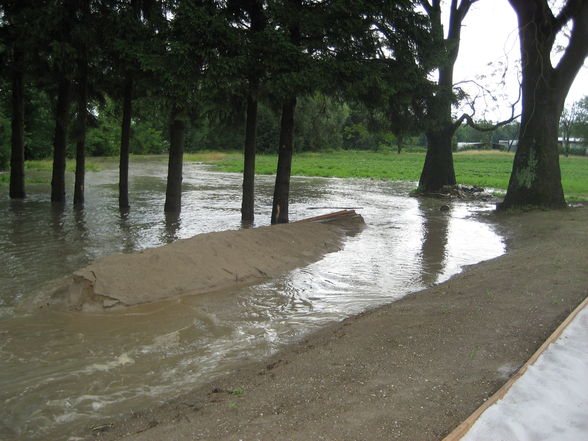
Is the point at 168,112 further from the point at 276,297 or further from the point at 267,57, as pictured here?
the point at 276,297

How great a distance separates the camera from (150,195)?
23.8 metres

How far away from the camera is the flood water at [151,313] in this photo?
15.5 ft

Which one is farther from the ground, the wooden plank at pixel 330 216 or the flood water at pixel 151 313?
the wooden plank at pixel 330 216

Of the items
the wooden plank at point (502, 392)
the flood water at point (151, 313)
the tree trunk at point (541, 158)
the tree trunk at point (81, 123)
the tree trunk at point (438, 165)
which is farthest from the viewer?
the tree trunk at point (438, 165)

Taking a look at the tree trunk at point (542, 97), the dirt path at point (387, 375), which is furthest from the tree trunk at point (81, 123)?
the tree trunk at point (542, 97)

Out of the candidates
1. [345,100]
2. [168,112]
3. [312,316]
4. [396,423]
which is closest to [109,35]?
[168,112]

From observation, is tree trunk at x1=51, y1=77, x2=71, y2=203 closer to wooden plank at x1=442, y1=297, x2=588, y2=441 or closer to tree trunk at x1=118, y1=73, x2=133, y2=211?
tree trunk at x1=118, y1=73, x2=133, y2=211

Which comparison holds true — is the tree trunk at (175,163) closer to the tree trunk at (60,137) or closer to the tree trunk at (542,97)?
the tree trunk at (60,137)

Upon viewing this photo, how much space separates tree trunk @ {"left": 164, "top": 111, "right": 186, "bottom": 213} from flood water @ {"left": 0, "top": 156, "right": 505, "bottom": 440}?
59 cm

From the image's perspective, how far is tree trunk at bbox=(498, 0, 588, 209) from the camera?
16438 mm

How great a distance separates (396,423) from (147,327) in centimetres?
396

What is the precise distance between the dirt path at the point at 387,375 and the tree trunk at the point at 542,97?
1056 centimetres

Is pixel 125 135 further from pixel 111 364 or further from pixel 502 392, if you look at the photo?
pixel 502 392

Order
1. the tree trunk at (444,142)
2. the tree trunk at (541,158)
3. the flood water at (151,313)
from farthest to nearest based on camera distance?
the tree trunk at (444,142) < the tree trunk at (541,158) < the flood water at (151,313)
